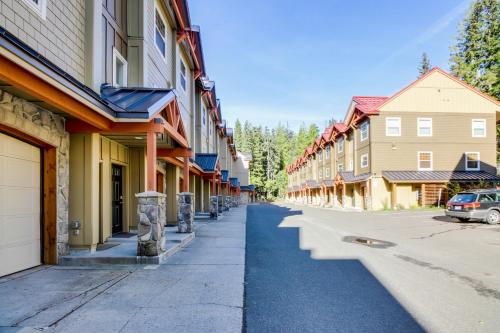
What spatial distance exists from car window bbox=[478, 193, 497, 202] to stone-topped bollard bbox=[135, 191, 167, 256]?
632 inches

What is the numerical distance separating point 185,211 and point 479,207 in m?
14.1

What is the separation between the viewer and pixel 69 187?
24.6ft

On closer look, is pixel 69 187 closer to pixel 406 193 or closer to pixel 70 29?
pixel 70 29

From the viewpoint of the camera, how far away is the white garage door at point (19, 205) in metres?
5.77

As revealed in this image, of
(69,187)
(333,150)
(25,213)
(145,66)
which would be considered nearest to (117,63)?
(145,66)

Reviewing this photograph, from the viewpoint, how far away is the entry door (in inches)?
410

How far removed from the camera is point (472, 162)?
30469 millimetres

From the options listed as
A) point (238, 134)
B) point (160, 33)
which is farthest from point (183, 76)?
point (238, 134)

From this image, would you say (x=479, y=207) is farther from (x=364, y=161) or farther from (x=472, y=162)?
(x=472, y=162)

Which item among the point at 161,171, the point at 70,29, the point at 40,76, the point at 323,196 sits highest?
the point at 70,29

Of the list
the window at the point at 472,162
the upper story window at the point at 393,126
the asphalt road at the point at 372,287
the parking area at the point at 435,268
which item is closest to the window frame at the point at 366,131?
the upper story window at the point at 393,126

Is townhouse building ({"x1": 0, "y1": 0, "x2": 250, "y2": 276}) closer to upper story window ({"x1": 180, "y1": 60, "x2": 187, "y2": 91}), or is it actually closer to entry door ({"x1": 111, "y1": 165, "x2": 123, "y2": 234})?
entry door ({"x1": 111, "y1": 165, "x2": 123, "y2": 234})

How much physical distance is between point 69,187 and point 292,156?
96391 millimetres

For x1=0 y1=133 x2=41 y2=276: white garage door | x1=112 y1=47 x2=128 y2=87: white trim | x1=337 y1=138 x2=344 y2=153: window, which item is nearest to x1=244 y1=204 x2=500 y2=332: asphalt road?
x1=0 y1=133 x2=41 y2=276: white garage door
